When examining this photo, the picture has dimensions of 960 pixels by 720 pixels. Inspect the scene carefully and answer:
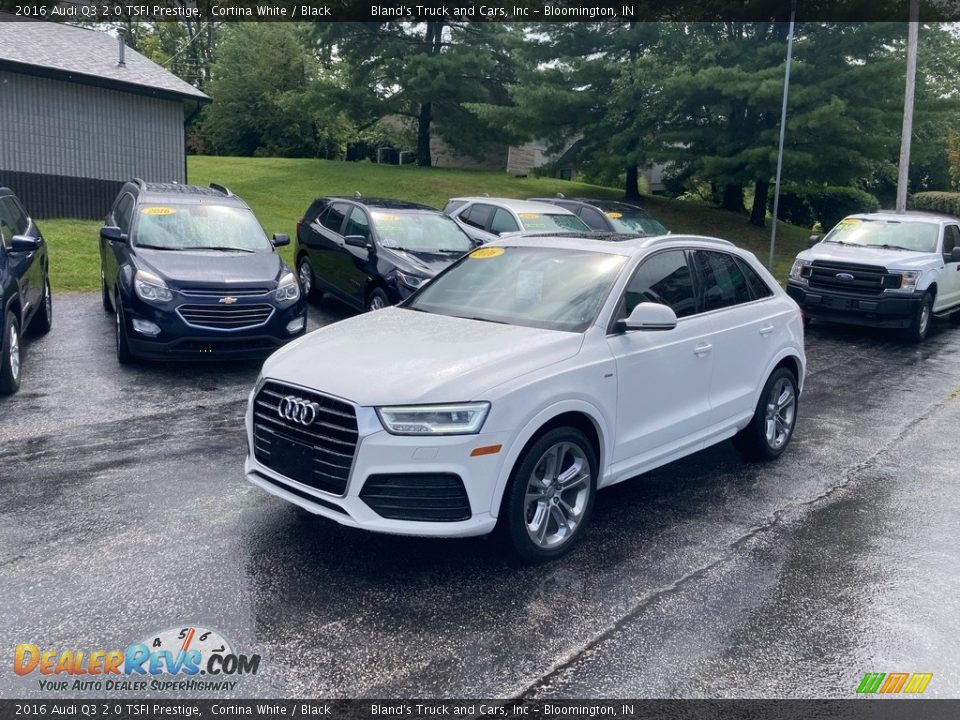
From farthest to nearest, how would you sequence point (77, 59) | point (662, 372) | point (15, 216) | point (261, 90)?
point (261, 90), point (77, 59), point (15, 216), point (662, 372)

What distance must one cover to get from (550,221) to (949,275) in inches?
256

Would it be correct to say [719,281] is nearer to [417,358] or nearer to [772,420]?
[772,420]

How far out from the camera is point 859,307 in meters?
13.4

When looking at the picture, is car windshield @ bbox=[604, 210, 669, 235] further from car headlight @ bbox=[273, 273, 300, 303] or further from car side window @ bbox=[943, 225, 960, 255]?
car headlight @ bbox=[273, 273, 300, 303]

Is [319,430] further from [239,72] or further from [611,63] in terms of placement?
[239,72]

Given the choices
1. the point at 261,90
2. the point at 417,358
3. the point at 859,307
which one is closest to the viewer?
the point at 417,358

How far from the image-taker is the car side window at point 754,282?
22.2 ft

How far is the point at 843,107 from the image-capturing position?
888 inches

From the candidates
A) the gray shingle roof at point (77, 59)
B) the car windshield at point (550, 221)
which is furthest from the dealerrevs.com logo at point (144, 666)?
the gray shingle roof at point (77, 59)

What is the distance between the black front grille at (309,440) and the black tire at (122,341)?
4633mm

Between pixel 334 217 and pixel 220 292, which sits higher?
pixel 334 217

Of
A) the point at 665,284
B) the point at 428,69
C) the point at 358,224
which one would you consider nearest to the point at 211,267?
the point at 358,224

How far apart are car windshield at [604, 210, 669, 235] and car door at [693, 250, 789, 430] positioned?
9252 mm

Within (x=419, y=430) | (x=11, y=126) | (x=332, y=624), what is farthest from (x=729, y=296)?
(x=11, y=126)
